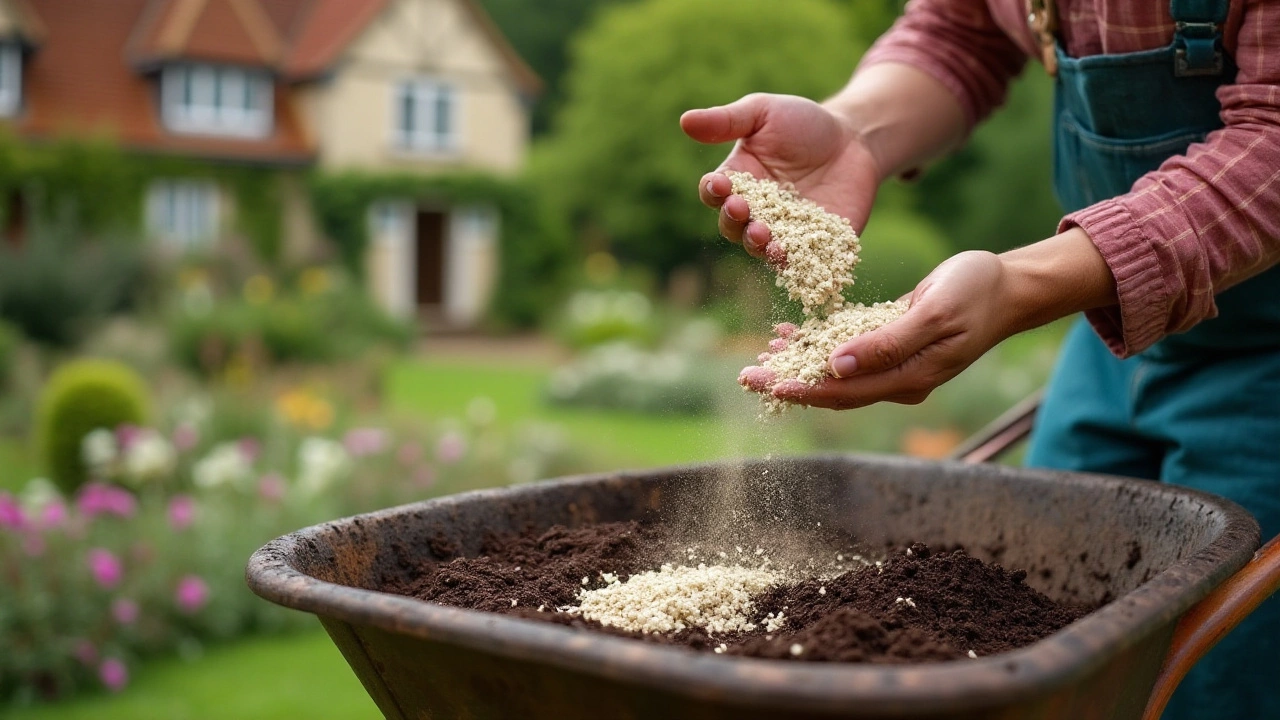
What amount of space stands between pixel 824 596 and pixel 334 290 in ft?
40.4

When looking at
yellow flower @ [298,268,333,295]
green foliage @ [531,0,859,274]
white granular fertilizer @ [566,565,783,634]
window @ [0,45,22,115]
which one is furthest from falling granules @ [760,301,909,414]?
green foliage @ [531,0,859,274]

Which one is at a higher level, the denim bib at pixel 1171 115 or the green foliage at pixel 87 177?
the denim bib at pixel 1171 115

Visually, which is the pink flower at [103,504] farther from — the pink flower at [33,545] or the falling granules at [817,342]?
the falling granules at [817,342]

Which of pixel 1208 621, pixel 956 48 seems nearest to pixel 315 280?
pixel 956 48

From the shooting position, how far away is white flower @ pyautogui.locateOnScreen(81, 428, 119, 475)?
4.96 metres

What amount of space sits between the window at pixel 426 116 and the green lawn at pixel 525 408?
17.3 ft

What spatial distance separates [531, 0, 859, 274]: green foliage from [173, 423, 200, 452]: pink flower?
45.8 ft

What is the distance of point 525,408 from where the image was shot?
10133 millimetres

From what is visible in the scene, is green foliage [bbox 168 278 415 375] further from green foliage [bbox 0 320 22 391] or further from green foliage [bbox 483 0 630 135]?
green foliage [bbox 483 0 630 135]

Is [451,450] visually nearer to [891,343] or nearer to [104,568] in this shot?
[104,568]

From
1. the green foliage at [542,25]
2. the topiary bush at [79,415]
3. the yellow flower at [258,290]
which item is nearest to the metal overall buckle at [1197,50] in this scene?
the topiary bush at [79,415]

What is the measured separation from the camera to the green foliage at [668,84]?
19.3 m

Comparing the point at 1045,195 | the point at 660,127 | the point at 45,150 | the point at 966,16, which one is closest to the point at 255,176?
the point at 45,150

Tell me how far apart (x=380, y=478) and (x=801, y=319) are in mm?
3631
